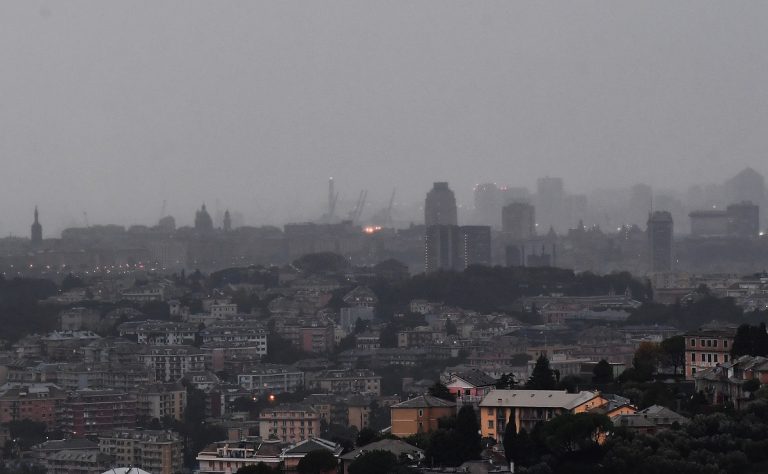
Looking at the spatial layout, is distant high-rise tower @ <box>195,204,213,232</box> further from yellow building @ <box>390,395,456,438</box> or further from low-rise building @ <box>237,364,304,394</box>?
yellow building @ <box>390,395,456,438</box>

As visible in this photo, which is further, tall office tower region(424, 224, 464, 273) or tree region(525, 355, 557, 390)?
tall office tower region(424, 224, 464, 273)

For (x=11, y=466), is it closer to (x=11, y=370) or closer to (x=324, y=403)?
(x=324, y=403)

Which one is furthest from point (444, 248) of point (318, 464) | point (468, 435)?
point (468, 435)

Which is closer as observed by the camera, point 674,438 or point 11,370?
point 674,438

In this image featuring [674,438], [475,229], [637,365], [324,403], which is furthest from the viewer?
[475,229]

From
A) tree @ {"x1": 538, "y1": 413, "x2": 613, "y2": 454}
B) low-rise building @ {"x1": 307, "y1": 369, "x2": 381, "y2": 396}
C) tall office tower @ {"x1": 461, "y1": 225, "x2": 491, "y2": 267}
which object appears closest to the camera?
tree @ {"x1": 538, "y1": 413, "x2": 613, "y2": 454}

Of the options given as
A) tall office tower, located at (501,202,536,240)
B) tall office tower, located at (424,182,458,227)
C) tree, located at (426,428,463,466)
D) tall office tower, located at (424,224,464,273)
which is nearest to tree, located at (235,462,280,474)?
tree, located at (426,428,463,466)

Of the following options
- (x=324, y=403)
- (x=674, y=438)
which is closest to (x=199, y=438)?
(x=324, y=403)
